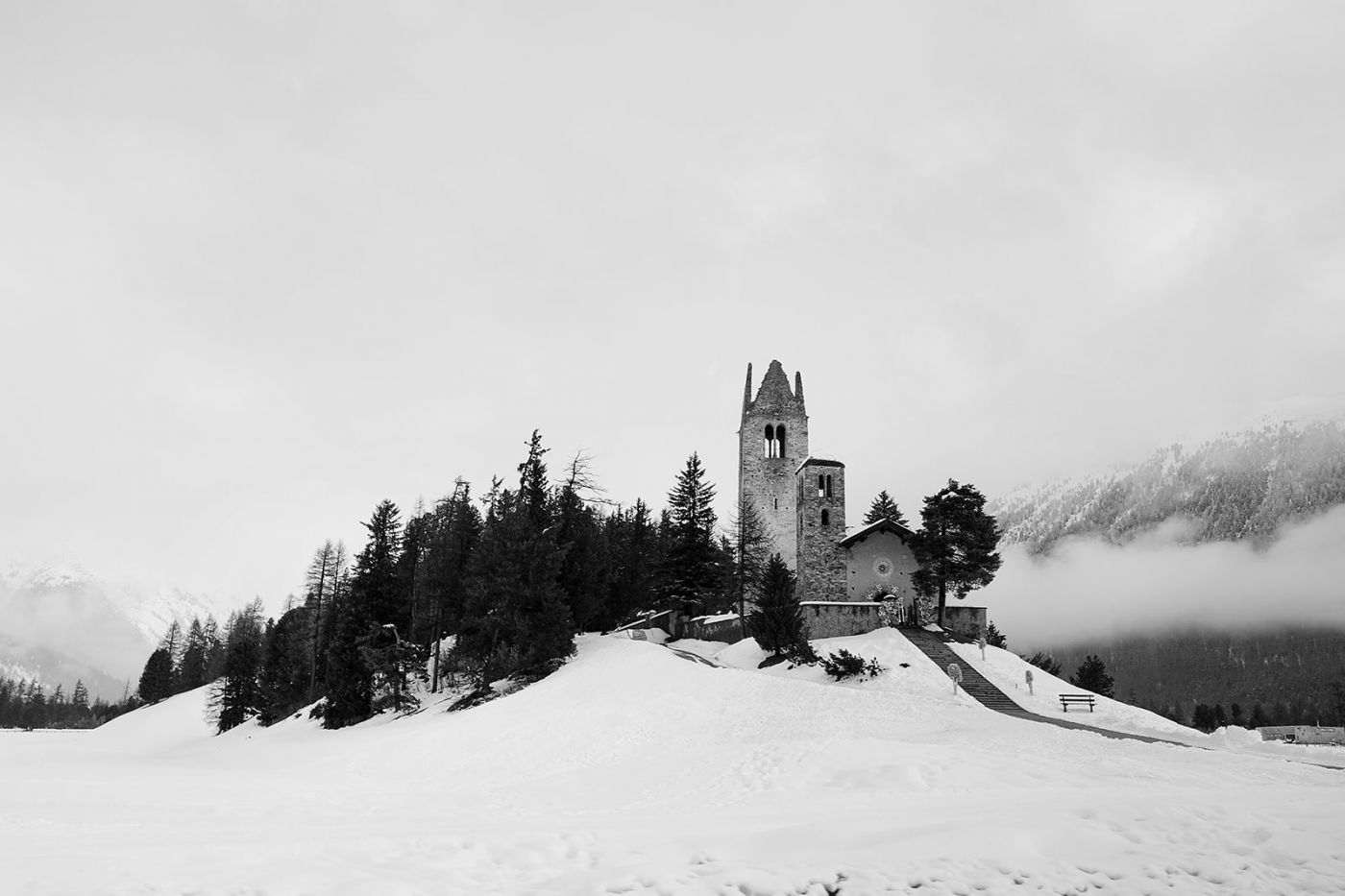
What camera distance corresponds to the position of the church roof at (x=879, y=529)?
44.7 meters

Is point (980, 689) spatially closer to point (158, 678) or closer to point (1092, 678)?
point (1092, 678)

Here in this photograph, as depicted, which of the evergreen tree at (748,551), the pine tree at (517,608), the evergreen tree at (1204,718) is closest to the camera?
the pine tree at (517,608)

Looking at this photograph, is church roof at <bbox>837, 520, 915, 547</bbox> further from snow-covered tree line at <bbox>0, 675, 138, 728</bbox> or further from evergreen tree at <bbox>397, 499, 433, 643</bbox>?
snow-covered tree line at <bbox>0, 675, 138, 728</bbox>

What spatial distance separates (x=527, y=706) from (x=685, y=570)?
856 inches

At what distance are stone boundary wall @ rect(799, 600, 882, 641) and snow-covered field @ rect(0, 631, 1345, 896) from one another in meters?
8.07

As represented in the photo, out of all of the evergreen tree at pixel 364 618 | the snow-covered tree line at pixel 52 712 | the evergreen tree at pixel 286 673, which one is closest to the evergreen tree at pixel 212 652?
the snow-covered tree line at pixel 52 712

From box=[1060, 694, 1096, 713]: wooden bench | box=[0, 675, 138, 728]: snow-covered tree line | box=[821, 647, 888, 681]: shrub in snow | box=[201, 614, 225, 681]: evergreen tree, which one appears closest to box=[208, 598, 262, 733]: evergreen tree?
box=[201, 614, 225, 681]: evergreen tree

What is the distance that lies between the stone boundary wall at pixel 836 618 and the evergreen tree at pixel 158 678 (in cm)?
9296

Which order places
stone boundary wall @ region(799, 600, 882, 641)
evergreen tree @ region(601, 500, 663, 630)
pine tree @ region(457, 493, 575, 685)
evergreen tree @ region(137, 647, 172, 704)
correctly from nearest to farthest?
pine tree @ region(457, 493, 575, 685)
stone boundary wall @ region(799, 600, 882, 641)
evergreen tree @ region(601, 500, 663, 630)
evergreen tree @ region(137, 647, 172, 704)

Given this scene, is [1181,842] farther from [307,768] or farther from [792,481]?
[792,481]

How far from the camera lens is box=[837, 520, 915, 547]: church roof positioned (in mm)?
44719

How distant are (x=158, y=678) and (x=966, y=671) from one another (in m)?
105

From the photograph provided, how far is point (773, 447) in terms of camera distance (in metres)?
63.6

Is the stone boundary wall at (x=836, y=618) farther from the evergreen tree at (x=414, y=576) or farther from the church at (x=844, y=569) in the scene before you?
the evergreen tree at (x=414, y=576)
